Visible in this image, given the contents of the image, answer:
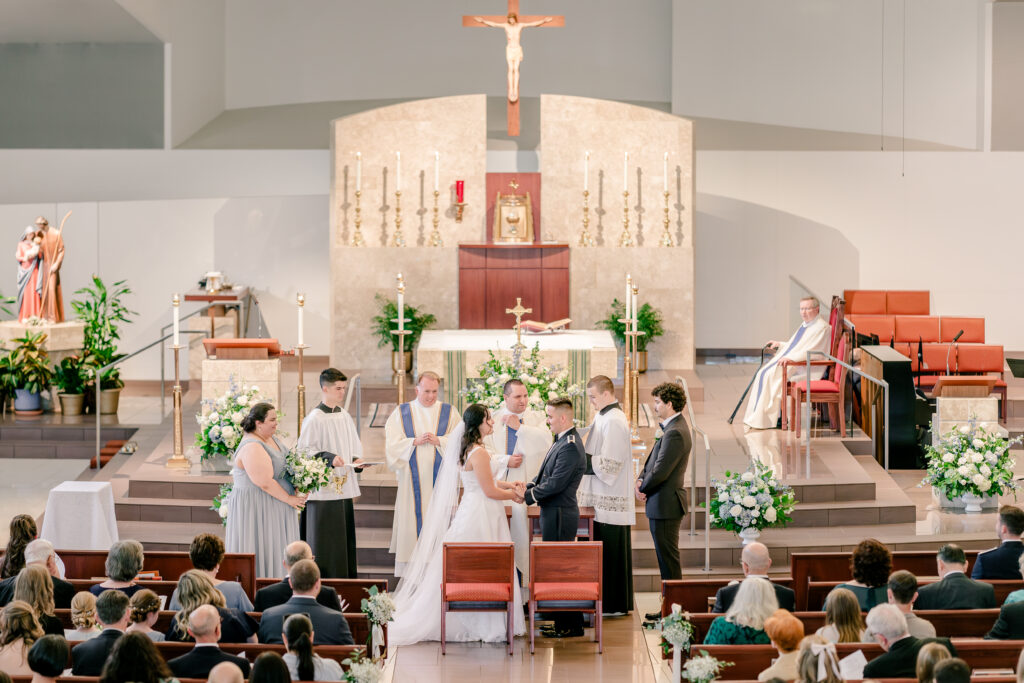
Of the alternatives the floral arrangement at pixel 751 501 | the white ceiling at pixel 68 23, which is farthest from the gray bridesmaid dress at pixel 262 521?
the white ceiling at pixel 68 23

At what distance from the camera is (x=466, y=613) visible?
8.16m

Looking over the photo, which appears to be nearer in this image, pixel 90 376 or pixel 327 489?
pixel 327 489

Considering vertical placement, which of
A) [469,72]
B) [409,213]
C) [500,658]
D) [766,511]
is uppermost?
[469,72]

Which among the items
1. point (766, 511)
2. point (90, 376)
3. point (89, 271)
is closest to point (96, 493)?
point (766, 511)

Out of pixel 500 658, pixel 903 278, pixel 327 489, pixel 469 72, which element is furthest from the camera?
pixel 469 72

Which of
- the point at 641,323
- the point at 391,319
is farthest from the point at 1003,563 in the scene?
the point at 391,319

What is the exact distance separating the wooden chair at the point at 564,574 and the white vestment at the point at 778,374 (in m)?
4.75

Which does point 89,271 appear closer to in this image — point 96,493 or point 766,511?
point 96,493

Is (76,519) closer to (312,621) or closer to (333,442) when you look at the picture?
(333,442)

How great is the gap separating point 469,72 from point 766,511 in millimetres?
12114

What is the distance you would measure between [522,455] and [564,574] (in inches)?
39.5

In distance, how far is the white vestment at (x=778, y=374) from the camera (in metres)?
12.1

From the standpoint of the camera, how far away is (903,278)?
55.9ft

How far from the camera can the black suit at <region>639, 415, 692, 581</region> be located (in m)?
8.39
